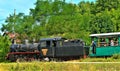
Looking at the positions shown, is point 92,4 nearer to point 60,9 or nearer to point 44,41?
point 60,9

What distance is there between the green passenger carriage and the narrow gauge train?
1760 millimetres

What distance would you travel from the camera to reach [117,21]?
60375 millimetres

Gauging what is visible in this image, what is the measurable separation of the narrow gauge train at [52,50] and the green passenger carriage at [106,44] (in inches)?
69.3

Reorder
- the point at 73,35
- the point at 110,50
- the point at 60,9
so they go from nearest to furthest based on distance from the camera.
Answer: the point at 110,50, the point at 73,35, the point at 60,9

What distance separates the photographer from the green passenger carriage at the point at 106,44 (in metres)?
Result: 34.8

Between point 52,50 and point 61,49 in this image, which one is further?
point 61,49

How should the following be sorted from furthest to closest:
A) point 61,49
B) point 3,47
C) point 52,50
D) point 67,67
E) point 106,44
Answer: point 3,47
point 61,49
point 52,50
point 106,44
point 67,67

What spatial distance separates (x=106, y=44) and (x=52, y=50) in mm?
5439

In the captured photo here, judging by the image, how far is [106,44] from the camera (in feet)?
117

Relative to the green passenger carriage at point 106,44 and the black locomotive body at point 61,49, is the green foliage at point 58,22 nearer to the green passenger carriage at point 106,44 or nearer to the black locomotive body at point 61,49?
the black locomotive body at point 61,49

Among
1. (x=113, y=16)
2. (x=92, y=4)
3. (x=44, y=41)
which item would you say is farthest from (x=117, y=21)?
(x=44, y=41)

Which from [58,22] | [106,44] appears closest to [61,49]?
[106,44]

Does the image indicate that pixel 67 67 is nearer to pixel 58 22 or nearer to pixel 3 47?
pixel 3 47

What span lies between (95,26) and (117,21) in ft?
12.2
